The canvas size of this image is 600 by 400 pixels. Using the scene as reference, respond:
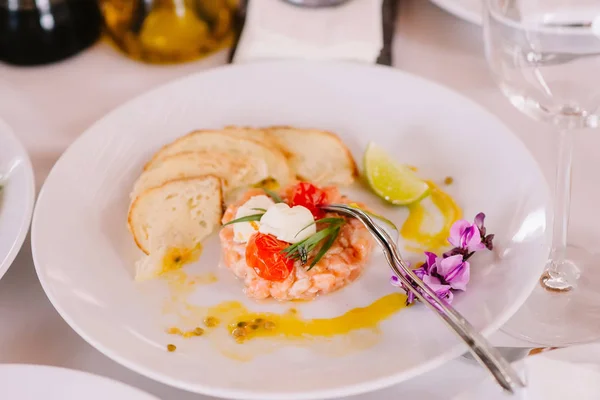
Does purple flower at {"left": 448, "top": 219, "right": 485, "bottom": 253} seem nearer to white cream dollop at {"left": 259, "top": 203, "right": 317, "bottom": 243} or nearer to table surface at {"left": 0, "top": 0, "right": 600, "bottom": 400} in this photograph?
table surface at {"left": 0, "top": 0, "right": 600, "bottom": 400}

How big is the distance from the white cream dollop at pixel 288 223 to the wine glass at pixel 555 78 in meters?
0.40

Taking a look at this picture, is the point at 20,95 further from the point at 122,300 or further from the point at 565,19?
the point at 565,19

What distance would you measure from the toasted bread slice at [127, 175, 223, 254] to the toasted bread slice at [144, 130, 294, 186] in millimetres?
95

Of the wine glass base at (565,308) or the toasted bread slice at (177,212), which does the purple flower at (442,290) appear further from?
the toasted bread slice at (177,212)

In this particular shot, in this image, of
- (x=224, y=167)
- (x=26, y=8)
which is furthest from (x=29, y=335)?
(x=26, y=8)

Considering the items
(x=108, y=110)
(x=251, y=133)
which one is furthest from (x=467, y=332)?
(x=108, y=110)

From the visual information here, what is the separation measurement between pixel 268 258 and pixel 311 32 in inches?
33.8

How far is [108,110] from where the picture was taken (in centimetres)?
186

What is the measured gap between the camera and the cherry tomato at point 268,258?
1248 millimetres

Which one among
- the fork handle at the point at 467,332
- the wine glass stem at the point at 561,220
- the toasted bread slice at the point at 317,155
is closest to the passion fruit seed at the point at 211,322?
the fork handle at the point at 467,332

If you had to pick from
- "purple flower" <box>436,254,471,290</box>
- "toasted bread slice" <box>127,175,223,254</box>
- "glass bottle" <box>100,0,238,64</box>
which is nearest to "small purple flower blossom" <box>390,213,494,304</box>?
"purple flower" <box>436,254,471,290</box>

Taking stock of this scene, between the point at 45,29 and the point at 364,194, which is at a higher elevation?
the point at 45,29

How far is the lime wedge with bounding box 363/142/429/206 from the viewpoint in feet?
4.80

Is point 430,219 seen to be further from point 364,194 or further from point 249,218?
point 249,218
